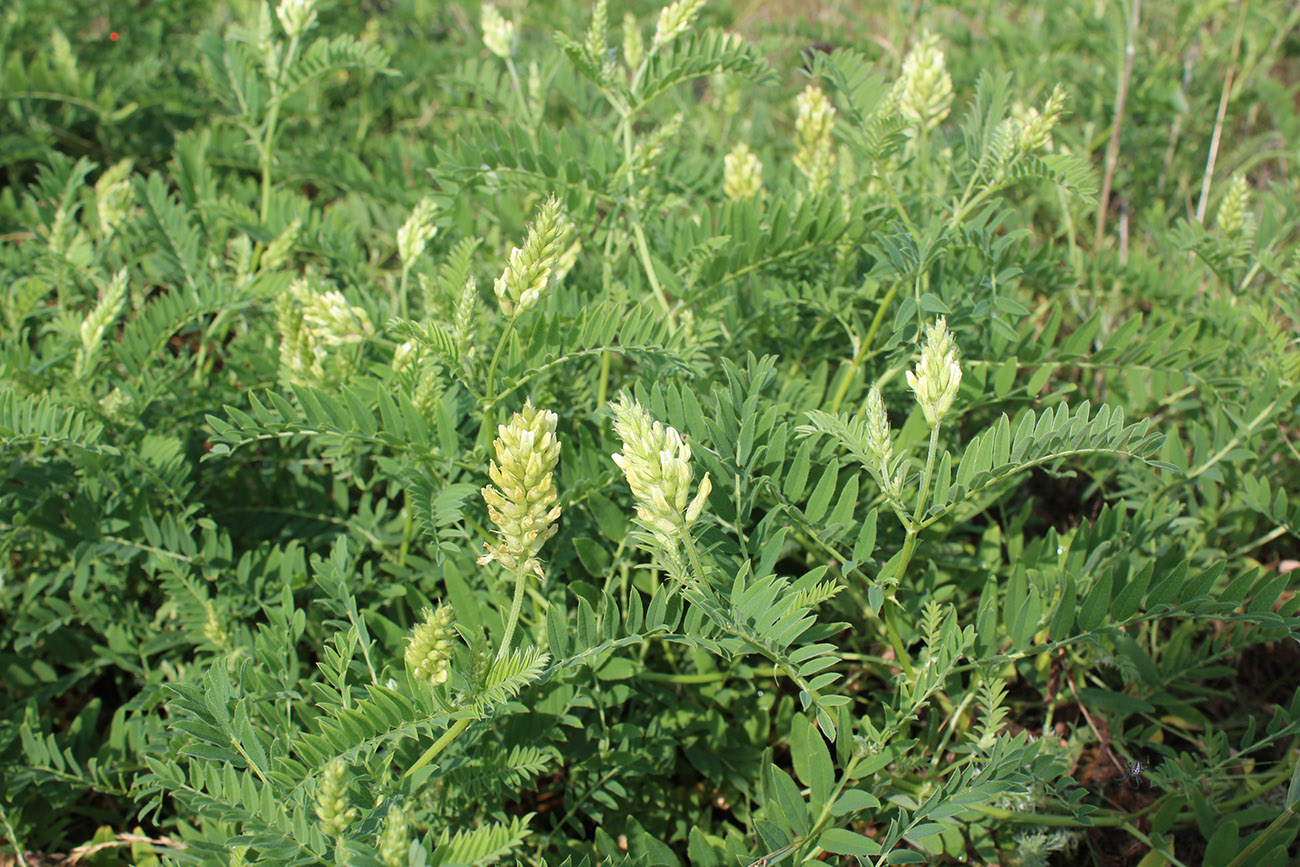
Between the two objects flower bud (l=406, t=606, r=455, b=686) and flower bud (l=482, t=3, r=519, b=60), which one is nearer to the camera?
flower bud (l=406, t=606, r=455, b=686)

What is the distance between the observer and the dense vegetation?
1.46 metres

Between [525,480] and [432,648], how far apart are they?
1.01ft

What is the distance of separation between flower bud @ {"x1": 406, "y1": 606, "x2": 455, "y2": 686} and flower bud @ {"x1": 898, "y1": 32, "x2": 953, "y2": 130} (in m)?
1.40

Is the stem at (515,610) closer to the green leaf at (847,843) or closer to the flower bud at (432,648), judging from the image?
the flower bud at (432,648)

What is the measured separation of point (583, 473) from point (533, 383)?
8.8 inches

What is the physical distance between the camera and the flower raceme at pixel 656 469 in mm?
1255

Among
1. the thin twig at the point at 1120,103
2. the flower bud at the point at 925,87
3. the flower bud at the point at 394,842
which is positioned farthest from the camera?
the thin twig at the point at 1120,103

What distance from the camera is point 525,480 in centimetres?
131

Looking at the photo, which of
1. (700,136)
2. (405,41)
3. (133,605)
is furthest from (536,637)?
(405,41)

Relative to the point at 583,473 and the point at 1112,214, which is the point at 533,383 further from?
the point at 1112,214

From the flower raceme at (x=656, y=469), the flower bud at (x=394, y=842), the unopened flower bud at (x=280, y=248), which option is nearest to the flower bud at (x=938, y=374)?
the flower raceme at (x=656, y=469)

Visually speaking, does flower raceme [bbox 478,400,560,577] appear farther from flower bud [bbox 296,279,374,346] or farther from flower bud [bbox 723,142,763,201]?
flower bud [bbox 723,142,763,201]

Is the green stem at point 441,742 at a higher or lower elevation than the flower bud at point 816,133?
lower

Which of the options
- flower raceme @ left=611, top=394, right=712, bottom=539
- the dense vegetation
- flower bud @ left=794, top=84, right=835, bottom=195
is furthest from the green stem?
flower bud @ left=794, top=84, right=835, bottom=195
